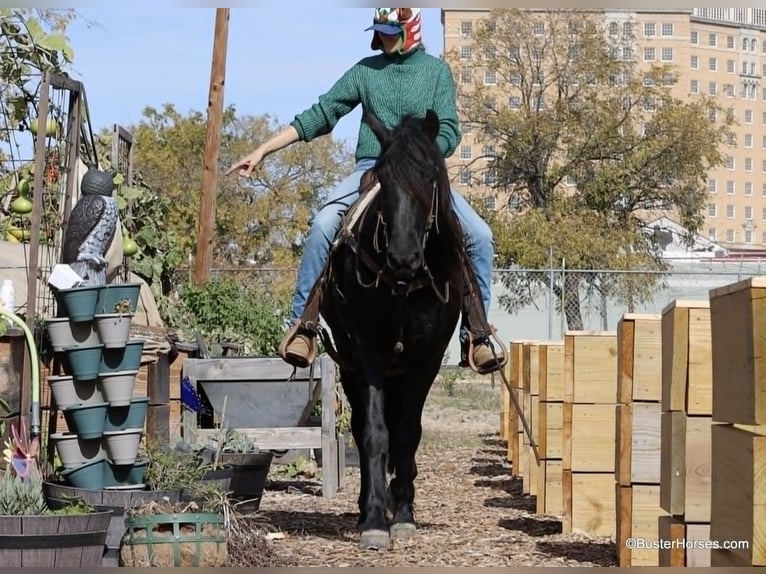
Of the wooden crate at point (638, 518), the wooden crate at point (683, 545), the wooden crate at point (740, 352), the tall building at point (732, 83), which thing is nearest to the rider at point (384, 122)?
the wooden crate at point (638, 518)

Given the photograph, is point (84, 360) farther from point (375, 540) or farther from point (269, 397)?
point (269, 397)

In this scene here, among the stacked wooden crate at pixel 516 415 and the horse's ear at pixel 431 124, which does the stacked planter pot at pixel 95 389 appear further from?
the stacked wooden crate at pixel 516 415

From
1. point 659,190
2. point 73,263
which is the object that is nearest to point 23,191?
point 73,263

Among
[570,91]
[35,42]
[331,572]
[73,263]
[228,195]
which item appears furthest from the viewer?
[570,91]

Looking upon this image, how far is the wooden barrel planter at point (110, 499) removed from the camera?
692 centimetres

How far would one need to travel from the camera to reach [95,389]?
297 inches

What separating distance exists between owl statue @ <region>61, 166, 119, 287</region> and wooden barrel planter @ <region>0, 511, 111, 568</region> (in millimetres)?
2256

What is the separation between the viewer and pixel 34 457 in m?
7.02

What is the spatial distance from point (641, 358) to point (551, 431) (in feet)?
7.84

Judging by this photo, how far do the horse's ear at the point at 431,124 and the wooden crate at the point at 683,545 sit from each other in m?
2.52

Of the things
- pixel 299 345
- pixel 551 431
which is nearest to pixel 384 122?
pixel 299 345

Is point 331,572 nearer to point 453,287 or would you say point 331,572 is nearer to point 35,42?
point 453,287

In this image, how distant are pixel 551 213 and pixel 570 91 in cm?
513

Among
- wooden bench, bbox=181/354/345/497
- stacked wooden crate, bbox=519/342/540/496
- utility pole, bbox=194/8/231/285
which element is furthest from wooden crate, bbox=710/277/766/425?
utility pole, bbox=194/8/231/285
